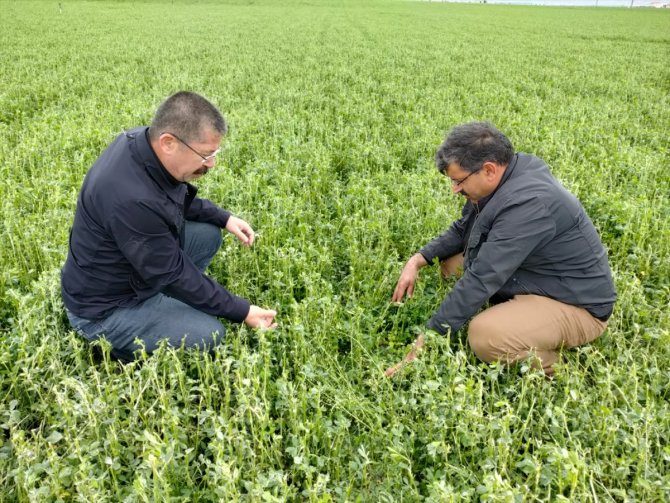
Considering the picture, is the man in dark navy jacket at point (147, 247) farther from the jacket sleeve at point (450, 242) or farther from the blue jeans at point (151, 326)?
the jacket sleeve at point (450, 242)

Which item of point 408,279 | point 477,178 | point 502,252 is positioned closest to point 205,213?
point 408,279

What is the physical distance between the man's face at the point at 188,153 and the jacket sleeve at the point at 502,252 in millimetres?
1781

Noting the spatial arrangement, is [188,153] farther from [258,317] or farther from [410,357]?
[410,357]

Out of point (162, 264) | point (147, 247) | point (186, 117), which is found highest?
point (186, 117)

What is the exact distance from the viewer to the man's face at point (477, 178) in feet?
10.8

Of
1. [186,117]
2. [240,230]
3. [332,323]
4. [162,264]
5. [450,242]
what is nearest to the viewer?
[186,117]

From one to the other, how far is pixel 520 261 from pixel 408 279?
3.32 feet

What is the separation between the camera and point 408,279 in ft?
13.0

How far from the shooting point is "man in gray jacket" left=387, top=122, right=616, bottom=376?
3.14 m

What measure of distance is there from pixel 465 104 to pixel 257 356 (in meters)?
8.56

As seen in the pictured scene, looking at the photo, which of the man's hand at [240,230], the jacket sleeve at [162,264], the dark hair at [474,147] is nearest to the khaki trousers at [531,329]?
the dark hair at [474,147]

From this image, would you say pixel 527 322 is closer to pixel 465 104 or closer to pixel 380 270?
pixel 380 270

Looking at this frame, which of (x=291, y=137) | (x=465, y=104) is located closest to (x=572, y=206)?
(x=291, y=137)

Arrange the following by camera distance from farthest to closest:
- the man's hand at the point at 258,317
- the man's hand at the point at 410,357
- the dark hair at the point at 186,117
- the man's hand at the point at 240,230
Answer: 1. the man's hand at the point at 240,230
2. the man's hand at the point at 258,317
3. the man's hand at the point at 410,357
4. the dark hair at the point at 186,117
